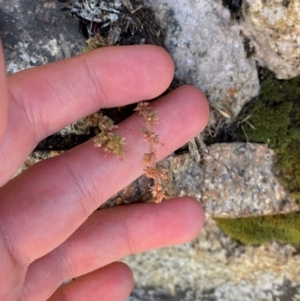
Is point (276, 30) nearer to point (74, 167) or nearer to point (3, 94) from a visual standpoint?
point (74, 167)

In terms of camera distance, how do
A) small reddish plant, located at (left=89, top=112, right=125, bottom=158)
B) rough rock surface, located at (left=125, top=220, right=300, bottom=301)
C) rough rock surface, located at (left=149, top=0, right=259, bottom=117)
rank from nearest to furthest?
small reddish plant, located at (left=89, top=112, right=125, bottom=158) < rough rock surface, located at (left=149, top=0, right=259, bottom=117) < rough rock surface, located at (left=125, top=220, right=300, bottom=301)

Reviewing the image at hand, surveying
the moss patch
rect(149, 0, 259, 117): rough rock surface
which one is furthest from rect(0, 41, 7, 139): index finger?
the moss patch

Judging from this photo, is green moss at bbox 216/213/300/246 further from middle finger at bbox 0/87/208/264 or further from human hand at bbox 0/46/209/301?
middle finger at bbox 0/87/208/264

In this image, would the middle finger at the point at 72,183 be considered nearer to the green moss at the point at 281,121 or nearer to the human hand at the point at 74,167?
the human hand at the point at 74,167

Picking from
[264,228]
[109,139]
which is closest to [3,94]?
[109,139]

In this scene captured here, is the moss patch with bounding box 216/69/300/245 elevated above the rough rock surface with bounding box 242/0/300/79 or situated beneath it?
situated beneath

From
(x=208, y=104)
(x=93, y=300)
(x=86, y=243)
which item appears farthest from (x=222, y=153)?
(x=93, y=300)
